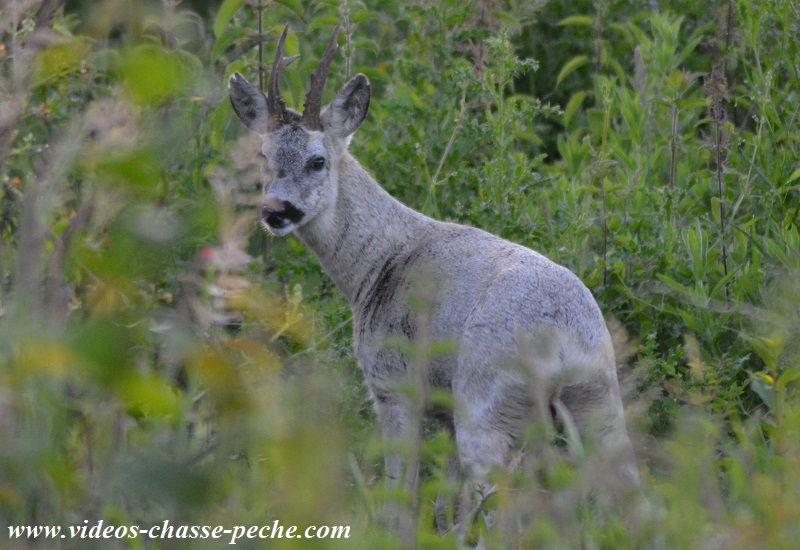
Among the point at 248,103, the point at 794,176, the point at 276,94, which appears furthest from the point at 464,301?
the point at 794,176

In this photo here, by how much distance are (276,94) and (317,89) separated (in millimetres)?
198

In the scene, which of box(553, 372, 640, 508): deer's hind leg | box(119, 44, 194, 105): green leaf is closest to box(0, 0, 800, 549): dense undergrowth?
box(119, 44, 194, 105): green leaf

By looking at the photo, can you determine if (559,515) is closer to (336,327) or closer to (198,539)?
(198,539)

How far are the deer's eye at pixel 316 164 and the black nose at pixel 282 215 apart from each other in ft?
0.77

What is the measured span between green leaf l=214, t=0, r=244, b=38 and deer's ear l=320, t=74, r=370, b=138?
0.68 m

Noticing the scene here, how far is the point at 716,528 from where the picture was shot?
2803mm

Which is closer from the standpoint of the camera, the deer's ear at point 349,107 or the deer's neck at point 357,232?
the deer's neck at point 357,232

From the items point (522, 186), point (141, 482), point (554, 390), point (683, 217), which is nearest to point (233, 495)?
point (141, 482)

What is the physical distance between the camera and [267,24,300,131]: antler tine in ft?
17.9

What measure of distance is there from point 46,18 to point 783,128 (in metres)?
4.51

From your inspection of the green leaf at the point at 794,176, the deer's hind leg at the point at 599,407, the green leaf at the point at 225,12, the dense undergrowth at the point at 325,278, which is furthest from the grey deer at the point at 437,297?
the green leaf at the point at 794,176

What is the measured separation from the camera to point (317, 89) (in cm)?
547

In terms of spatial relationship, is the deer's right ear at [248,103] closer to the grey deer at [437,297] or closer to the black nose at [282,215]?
the grey deer at [437,297]

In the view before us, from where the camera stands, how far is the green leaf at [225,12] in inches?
225
